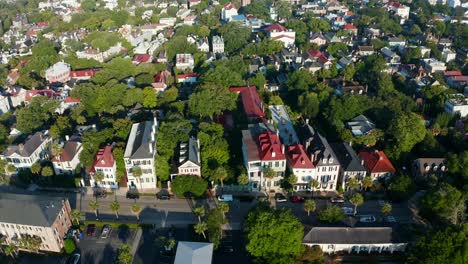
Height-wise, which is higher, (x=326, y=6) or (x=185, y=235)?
(x=326, y=6)

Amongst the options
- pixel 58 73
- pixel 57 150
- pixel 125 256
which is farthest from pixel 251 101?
pixel 58 73

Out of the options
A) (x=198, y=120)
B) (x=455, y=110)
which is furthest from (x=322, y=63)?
(x=198, y=120)

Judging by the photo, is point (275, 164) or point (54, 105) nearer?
point (275, 164)

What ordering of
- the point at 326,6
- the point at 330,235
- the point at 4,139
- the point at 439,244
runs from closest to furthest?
the point at 439,244
the point at 330,235
the point at 4,139
the point at 326,6

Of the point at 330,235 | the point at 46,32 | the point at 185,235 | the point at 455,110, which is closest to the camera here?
the point at 330,235

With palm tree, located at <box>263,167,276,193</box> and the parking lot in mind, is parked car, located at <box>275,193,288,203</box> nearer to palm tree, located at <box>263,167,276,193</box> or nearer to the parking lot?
palm tree, located at <box>263,167,276,193</box>

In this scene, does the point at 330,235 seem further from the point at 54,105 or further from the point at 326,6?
the point at 326,6

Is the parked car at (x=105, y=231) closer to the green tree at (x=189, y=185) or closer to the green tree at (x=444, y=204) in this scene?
the green tree at (x=189, y=185)
